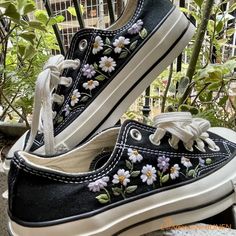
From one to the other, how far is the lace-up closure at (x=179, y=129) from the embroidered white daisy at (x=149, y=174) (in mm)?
38

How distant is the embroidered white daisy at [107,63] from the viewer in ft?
1.73

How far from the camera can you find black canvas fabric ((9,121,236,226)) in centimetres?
37

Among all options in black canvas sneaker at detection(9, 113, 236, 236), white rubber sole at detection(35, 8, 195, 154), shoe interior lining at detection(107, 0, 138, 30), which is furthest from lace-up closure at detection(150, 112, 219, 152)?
shoe interior lining at detection(107, 0, 138, 30)

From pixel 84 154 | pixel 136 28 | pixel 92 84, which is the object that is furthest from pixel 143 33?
→ pixel 84 154

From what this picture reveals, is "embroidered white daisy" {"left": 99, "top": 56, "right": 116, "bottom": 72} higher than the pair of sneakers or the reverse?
higher

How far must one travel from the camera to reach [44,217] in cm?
37

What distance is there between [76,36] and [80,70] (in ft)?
0.22

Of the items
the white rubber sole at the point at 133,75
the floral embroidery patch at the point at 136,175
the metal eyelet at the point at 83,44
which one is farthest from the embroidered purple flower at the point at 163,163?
the metal eyelet at the point at 83,44

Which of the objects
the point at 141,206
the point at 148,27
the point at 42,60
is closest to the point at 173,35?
the point at 148,27

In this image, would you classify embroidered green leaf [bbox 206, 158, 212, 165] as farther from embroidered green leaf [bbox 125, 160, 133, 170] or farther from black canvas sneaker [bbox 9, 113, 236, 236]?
embroidered green leaf [bbox 125, 160, 133, 170]

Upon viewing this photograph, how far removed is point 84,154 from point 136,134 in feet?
0.29

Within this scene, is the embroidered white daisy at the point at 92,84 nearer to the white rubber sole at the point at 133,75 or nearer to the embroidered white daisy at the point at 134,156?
the white rubber sole at the point at 133,75

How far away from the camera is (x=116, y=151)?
40 cm

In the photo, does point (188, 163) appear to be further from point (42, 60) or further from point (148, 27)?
point (42, 60)
